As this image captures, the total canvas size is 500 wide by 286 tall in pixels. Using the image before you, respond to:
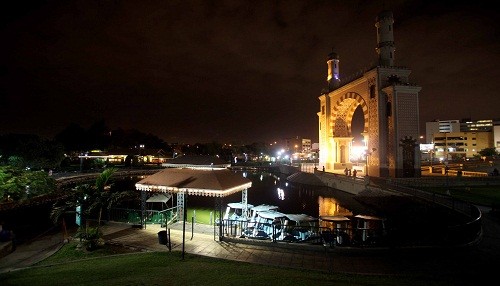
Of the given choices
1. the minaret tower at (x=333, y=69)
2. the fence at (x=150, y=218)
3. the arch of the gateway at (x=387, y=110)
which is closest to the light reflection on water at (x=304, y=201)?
the arch of the gateway at (x=387, y=110)

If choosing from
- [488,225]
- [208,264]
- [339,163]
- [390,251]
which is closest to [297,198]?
[339,163]

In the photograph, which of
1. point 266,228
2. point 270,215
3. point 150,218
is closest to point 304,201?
point 270,215

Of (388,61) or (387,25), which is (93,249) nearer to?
(388,61)

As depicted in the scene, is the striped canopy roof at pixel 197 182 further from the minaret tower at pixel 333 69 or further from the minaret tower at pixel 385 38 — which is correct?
the minaret tower at pixel 333 69

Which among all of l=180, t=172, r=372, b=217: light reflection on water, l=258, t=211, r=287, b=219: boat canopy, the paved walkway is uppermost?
l=258, t=211, r=287, b=219: boat canopy

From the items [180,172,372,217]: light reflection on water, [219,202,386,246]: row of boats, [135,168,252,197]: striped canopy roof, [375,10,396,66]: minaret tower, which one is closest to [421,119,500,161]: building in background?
[375,10,396,66]: minaret tower

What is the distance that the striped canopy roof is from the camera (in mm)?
11953

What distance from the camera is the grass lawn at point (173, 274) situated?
22.8 ft

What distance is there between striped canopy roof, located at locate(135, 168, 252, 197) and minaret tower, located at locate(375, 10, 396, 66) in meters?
30.1

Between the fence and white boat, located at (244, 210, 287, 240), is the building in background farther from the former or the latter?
the fence

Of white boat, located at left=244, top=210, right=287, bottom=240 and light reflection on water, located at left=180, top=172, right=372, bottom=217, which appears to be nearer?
white boat, located at left=244, top=210, right=287, bottom=240

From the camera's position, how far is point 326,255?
9.59 meters

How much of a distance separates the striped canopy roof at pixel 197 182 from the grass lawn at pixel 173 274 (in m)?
3.07

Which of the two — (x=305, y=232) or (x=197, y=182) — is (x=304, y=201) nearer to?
(x=305, y=232)
